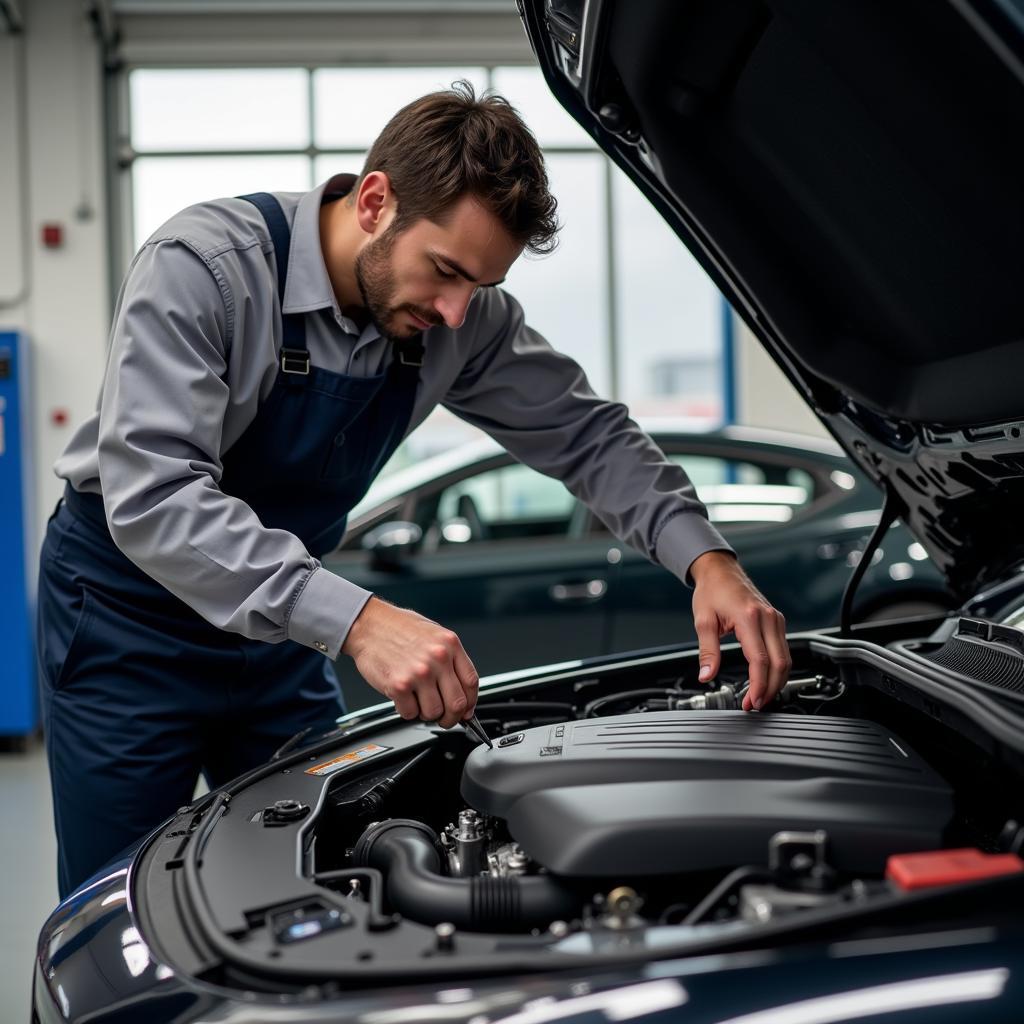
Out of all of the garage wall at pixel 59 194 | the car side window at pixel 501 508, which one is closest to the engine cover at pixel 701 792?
the car side window at pixel 501 508

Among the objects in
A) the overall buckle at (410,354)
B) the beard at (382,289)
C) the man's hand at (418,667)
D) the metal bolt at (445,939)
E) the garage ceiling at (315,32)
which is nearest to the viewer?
the metal bolt at (445,939)

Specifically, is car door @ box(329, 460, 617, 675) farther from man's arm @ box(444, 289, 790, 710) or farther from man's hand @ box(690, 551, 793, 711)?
man's hand @ box(690, 551, 793, 711)

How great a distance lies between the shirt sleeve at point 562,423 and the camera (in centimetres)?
177

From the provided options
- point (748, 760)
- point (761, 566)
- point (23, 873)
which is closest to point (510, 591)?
point (761, 566)

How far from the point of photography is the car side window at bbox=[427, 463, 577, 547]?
3.83 metres

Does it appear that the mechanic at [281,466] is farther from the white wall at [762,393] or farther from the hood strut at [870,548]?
the white wall at [762,393]

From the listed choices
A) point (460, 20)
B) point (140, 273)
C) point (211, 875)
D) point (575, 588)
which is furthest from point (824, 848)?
point (460, 20)

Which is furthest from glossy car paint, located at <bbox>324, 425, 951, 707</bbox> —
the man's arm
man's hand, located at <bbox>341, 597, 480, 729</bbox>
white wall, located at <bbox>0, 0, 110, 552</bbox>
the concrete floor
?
white wall, located at <bbox>0, 0, 110, 552</bbox>

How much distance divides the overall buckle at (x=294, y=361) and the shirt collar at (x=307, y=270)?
60 mm

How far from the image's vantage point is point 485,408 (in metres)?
1.88

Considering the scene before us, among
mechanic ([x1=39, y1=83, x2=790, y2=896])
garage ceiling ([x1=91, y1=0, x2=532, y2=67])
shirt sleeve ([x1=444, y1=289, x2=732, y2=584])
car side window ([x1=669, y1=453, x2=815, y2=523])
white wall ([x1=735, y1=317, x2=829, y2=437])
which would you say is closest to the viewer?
mechanic ([x1=39, y1=83, x2=790, y2=896])

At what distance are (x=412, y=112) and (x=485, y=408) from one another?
20.6 inches

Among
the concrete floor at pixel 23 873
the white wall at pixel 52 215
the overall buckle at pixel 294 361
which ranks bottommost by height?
the concrete floor at pixel 23 873

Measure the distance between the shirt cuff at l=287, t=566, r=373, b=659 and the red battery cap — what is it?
2.12 feet
